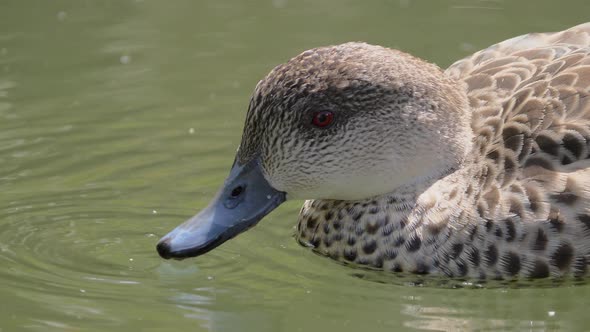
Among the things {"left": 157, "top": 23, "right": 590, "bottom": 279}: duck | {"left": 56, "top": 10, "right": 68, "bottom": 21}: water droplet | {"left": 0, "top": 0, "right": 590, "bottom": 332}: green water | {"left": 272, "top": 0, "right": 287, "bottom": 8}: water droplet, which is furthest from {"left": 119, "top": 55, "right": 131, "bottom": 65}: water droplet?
{"left": 157, "top": 23, "right": 590, "bottom": 279}: duck

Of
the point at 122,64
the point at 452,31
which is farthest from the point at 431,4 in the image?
the point at 122,64

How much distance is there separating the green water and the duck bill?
25cm

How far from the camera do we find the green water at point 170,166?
5828 millimetres

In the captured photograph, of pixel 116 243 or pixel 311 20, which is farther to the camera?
pixel 311 20

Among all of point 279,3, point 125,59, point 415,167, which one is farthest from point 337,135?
point 279,3

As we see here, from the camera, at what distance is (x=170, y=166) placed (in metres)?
7.89

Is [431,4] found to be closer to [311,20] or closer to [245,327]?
[311,20]

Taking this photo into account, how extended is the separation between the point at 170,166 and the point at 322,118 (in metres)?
1.93

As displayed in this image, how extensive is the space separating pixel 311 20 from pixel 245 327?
5357 mm

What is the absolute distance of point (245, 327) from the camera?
5.66m

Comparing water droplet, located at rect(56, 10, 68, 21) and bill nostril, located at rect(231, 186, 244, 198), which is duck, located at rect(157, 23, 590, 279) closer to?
bill nostril, located at rect(231, 186, 244, 198)

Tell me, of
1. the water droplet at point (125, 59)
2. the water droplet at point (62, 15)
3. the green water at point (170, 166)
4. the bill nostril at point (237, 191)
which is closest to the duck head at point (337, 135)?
the bill nostril at point (237, 191)

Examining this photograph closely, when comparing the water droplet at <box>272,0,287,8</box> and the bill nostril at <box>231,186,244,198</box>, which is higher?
the bill nostril at <box>231,186,244,198</box>

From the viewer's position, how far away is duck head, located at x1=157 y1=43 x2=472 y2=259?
20.2 feet
